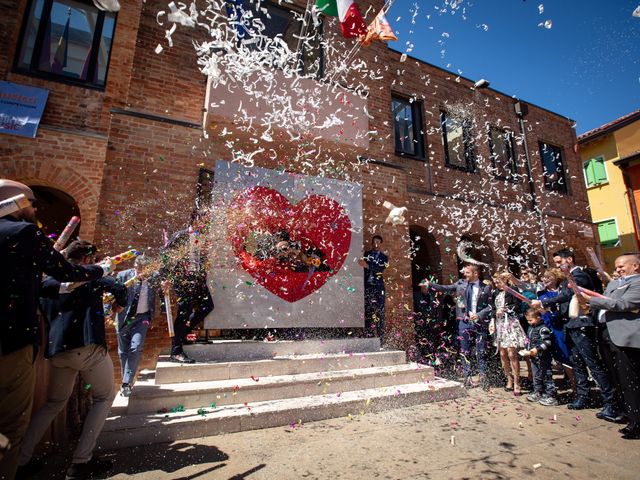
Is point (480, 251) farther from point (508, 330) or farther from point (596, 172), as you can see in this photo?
point (596, 172)

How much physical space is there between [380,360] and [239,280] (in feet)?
8.29

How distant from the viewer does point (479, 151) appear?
9625 millimetres

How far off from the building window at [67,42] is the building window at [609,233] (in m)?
20.5

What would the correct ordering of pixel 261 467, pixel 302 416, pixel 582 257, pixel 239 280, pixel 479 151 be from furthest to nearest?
pixel 582 257 < pixel 479 151 < pixel 239 280 < pixel 302 416 < pixel 261 467

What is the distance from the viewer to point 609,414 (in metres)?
3.59

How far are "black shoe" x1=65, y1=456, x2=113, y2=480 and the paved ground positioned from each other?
0.31 feet

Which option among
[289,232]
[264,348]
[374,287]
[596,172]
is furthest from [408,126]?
[596,172]

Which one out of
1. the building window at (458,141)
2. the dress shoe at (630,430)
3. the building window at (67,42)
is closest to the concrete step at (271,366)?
the dress shoe at (630,430)

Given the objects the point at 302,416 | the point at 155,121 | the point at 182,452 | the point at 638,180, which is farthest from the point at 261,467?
the point at 638,180

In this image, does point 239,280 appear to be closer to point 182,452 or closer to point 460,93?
point 182,452

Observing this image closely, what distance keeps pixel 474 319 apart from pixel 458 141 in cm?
639

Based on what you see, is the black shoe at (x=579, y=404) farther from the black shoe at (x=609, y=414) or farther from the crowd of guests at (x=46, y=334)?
the crowd of guests at (x=46, y=334)

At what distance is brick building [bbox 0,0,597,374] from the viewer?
17.0 feet

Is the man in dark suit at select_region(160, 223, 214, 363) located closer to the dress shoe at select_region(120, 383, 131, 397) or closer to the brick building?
the brick building
